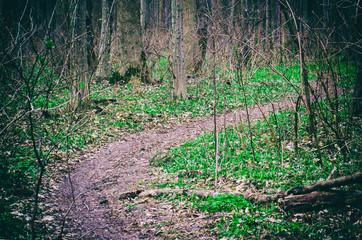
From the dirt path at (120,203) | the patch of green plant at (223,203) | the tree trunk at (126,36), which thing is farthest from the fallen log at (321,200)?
the tree trunk at (126,36)

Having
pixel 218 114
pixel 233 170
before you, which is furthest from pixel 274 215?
pixel 218 114

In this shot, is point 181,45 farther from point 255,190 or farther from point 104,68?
point 255,190

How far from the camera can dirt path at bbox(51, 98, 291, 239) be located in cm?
388

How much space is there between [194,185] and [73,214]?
88.2 inches

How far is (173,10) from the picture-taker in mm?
10305

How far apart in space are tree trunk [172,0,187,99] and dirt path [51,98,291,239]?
324cm

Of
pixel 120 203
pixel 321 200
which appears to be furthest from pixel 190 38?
pixel 321 200

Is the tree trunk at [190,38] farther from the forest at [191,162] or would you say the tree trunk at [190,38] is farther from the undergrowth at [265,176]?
the undergrowth at [265,176]

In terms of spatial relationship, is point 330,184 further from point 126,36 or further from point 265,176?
point 126,36

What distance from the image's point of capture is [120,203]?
191 inches

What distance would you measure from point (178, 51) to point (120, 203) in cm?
719

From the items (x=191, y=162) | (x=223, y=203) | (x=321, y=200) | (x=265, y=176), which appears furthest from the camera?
(x=191, y=162)

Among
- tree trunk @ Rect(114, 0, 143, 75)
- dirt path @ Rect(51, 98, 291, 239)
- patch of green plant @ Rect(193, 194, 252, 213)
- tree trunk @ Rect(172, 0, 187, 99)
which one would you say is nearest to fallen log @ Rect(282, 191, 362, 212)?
patch of green plant @ Rect(193, 194, 252, 213)

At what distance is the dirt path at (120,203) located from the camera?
388 centimetres
